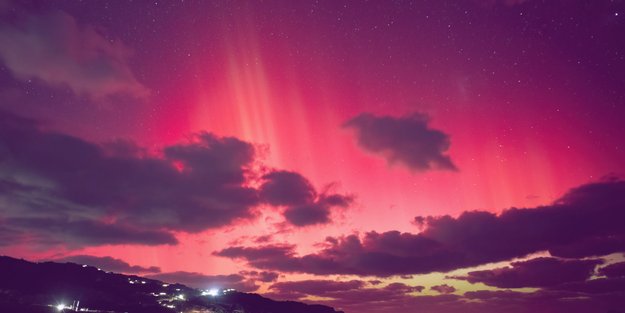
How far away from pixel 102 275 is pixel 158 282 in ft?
68.6

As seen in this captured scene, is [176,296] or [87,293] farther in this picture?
[176,296]

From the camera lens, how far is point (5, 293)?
105 metres

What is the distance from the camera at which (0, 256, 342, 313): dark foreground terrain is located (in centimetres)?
10556

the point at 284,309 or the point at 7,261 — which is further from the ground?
the point at 7,261

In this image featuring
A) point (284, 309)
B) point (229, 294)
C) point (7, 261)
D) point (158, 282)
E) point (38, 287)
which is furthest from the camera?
point (284, 309)

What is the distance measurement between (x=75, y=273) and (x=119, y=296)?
59.8ft

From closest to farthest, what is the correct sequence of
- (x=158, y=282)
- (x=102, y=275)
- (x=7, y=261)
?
(x=7, y=261) < (x=102, y=275) < (x=158, y=282)

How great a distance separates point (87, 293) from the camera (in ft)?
418

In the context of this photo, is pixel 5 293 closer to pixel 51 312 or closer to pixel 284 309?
pixel 51 312

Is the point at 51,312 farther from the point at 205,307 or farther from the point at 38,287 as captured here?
the point at 205,307

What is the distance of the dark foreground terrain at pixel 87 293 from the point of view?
10556 cm

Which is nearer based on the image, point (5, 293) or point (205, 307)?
point (5, 293)

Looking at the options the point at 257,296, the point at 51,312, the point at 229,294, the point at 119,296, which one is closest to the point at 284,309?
the point at 257,296

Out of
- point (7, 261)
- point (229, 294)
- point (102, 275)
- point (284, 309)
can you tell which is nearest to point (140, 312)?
point (102, 275)
